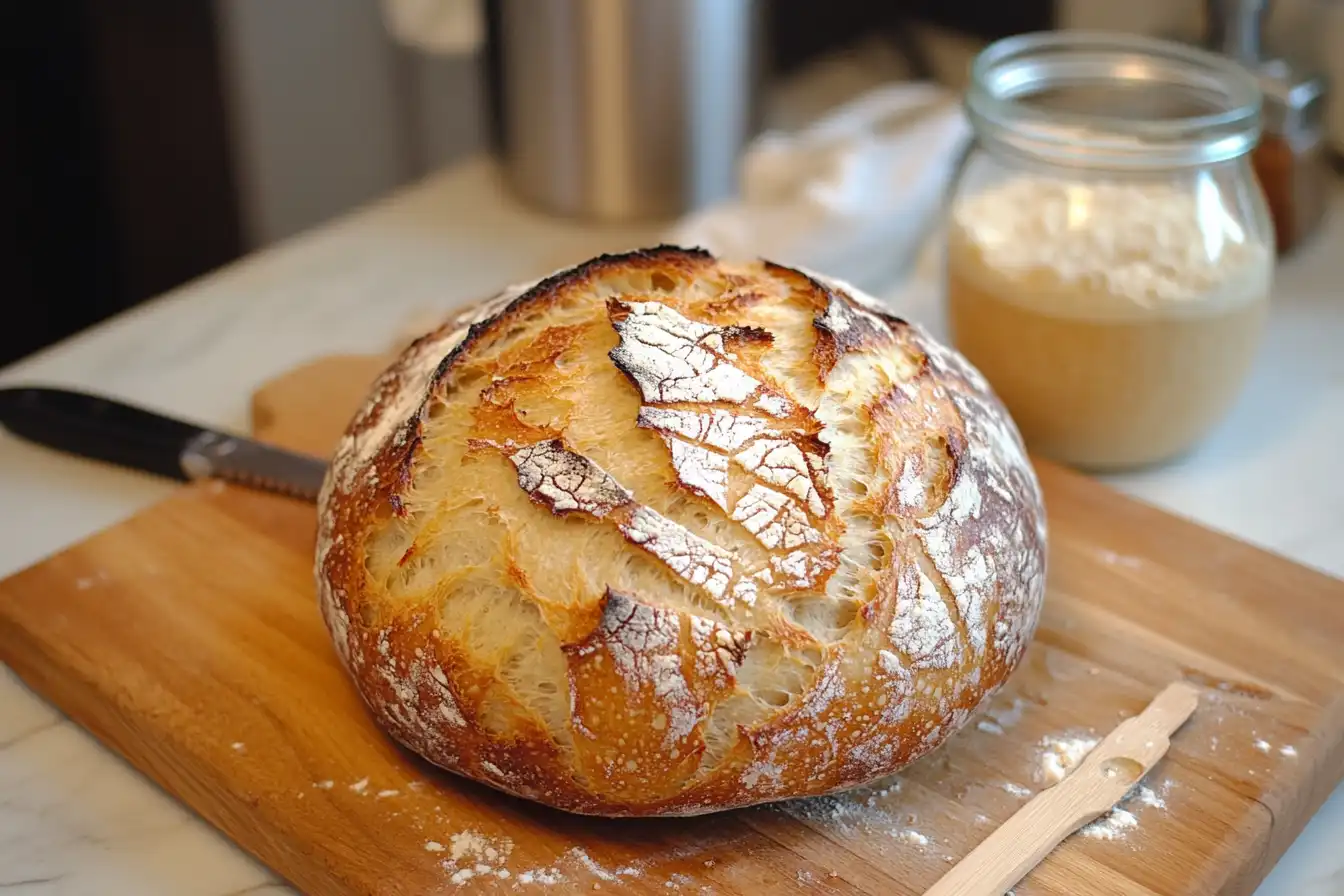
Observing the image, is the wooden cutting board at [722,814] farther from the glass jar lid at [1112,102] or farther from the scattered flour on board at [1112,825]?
the glass jar lid at [1112,102]

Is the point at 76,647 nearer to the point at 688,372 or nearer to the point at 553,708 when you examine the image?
the point at 553,708

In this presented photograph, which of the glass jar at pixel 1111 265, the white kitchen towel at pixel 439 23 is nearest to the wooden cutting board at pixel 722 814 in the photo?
the glass jar at pixel 1111 265

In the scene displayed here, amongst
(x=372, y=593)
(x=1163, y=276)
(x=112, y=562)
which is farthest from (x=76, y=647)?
(x=1163, y=276)

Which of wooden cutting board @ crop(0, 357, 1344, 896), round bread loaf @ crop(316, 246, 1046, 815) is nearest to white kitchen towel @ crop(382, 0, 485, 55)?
wooden cutting board @ crop(0, 357, 1344, 896)

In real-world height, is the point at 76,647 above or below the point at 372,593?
below

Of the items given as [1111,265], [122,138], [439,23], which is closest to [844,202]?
[1111,265]
